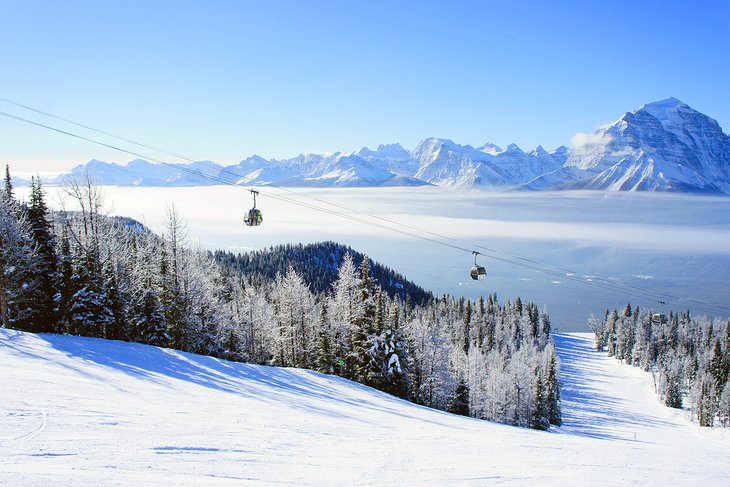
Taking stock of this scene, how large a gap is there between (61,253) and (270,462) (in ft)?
100.0

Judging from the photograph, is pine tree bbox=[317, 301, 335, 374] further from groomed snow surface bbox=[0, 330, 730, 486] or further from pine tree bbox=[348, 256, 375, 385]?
groomed snow surface bbox=[0, 330, 730, 486]

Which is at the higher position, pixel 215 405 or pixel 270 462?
pixel 270 462

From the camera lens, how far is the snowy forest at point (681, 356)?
307 ft

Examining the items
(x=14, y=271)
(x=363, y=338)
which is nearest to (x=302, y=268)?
(x=363, y=338)

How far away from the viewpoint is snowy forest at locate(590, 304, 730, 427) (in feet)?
307

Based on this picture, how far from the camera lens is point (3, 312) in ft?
90.4

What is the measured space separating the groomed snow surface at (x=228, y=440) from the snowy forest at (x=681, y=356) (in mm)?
89503

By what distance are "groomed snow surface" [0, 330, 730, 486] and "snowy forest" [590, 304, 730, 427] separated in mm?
89503

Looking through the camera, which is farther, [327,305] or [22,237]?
[327,305]

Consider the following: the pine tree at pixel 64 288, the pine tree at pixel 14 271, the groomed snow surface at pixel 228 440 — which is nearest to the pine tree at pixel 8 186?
the pine tree at pixel 14 271

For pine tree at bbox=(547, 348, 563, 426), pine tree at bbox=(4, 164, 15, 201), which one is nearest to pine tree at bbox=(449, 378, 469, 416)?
pine tree at bbox=(547, 348, 563, 426)

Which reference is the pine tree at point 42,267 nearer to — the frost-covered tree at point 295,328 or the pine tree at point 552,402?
the frost-covered tree at point 295,328

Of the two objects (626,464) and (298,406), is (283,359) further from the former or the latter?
(626,464)

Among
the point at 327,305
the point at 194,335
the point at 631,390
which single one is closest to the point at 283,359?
the point at 327,305
